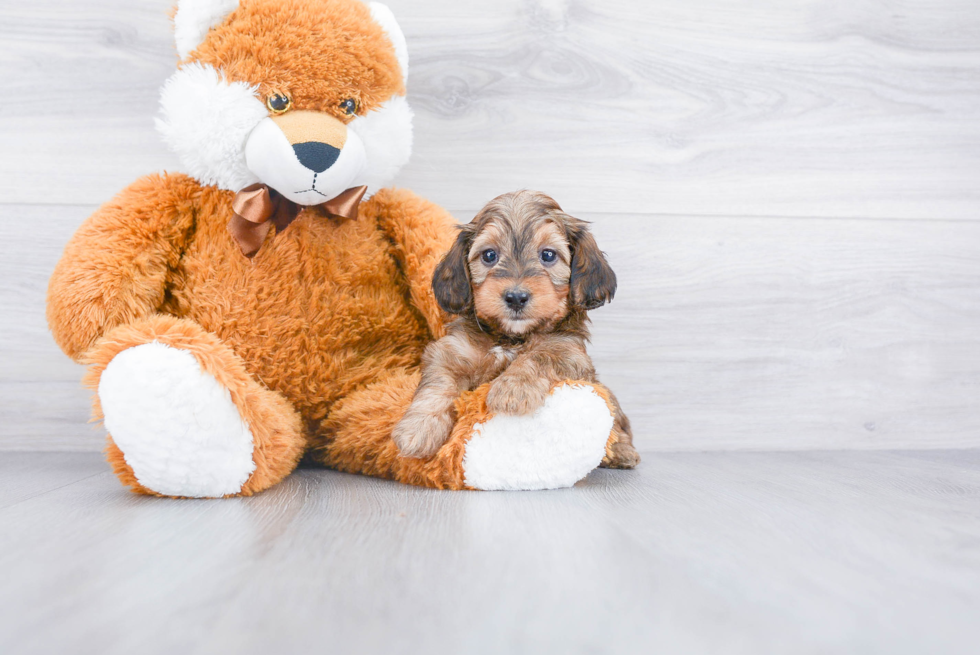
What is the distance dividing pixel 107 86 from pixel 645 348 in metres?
1.56

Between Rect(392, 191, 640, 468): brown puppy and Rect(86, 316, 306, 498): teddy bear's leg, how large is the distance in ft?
0.89

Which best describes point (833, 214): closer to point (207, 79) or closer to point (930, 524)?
point (930, 524)

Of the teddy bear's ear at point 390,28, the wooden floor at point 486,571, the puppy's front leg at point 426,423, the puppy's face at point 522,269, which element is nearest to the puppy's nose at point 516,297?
the puppy's face at point 522,269

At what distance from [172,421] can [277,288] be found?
38 centimetres

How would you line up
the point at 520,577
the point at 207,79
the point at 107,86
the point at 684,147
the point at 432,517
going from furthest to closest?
the point at 684,147
the point at 107,86
the point at 207,79
the point at 432,517
the point at 520,577

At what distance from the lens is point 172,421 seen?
3.64 feet

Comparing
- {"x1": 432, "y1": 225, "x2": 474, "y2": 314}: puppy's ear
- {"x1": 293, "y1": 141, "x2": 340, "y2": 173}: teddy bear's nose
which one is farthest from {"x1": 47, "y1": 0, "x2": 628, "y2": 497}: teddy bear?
{"x1": 432, "y1": 225, "x2": 474, "y2": 314}: puppy's ear

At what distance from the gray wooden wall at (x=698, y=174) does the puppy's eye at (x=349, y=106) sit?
430mm

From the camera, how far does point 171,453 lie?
3.70 feet

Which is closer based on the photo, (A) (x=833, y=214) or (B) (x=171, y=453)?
(B) (x=171, y=453)

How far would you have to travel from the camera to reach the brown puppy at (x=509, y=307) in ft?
3.99

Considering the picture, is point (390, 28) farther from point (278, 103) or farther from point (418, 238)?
point (418, 238)

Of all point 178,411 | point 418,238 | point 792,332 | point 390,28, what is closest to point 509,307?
point 418,238

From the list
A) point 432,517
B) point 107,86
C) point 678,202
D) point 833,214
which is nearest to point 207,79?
point 107,86
